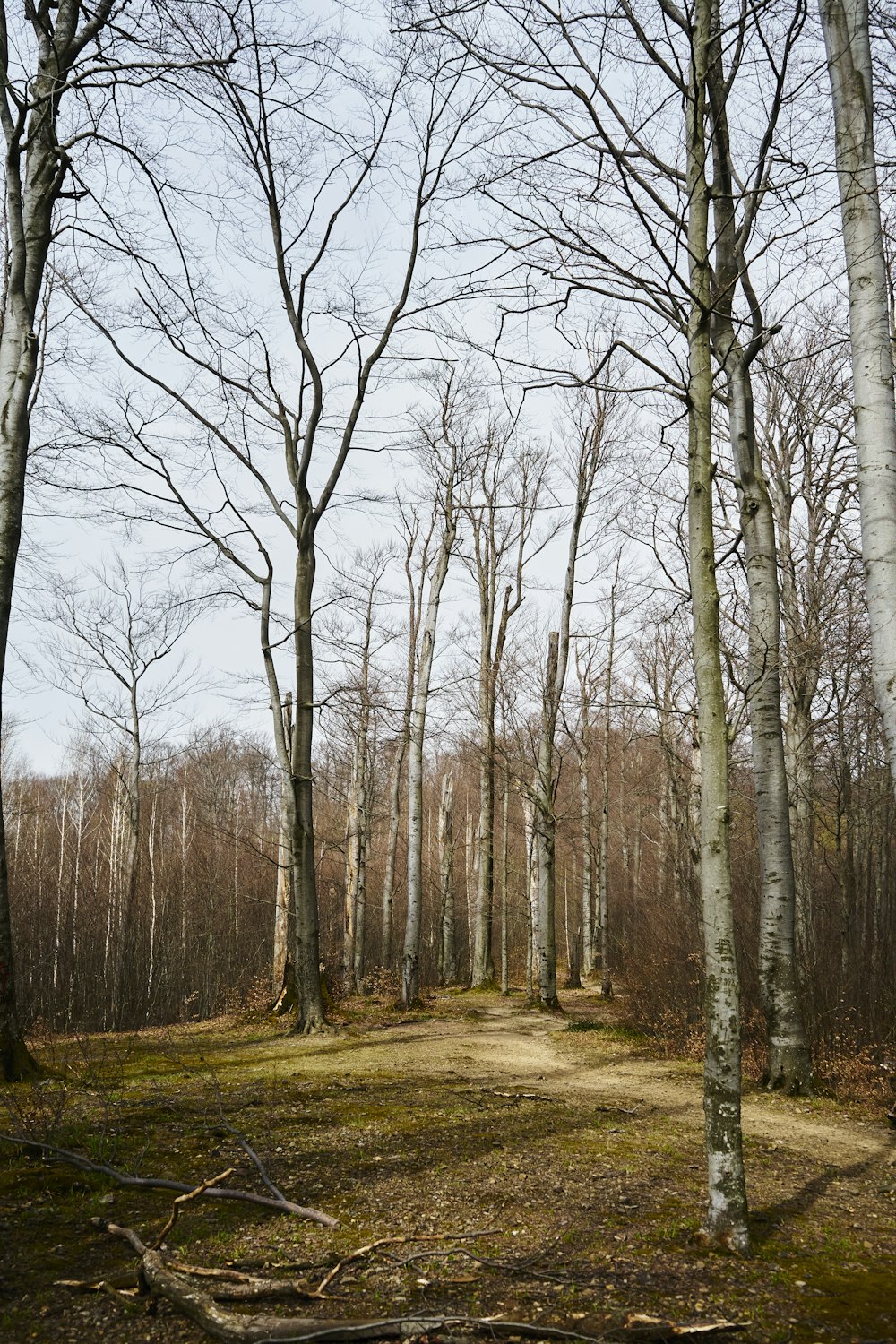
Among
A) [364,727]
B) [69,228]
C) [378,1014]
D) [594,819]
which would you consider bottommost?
[378,1014]

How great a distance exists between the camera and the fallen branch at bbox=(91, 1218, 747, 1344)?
269 centimetres

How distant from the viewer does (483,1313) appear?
296 centimetres

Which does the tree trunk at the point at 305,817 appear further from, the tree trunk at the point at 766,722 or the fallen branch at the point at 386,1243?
the fallen branch at the point at 386,1243

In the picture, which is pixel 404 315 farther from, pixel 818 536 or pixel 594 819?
pixel 594 819

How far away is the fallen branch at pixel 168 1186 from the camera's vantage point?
3.76 metres

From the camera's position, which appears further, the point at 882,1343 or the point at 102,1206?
the point at 102,1206

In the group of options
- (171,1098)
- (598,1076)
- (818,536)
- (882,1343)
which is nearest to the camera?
(882,1343)

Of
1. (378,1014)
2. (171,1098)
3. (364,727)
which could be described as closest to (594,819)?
(364,727)

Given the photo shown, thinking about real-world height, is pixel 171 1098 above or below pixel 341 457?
below

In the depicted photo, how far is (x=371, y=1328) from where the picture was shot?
2.70 metres

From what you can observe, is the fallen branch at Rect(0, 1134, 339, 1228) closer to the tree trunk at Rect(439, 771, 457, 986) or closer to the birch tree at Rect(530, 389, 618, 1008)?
the birch tree at Rect(530, 389, 618, 1008)

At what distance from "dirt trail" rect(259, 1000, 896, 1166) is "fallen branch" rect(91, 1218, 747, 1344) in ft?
10.7

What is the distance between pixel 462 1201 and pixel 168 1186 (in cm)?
140

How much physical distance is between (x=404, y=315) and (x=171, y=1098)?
393 inches
